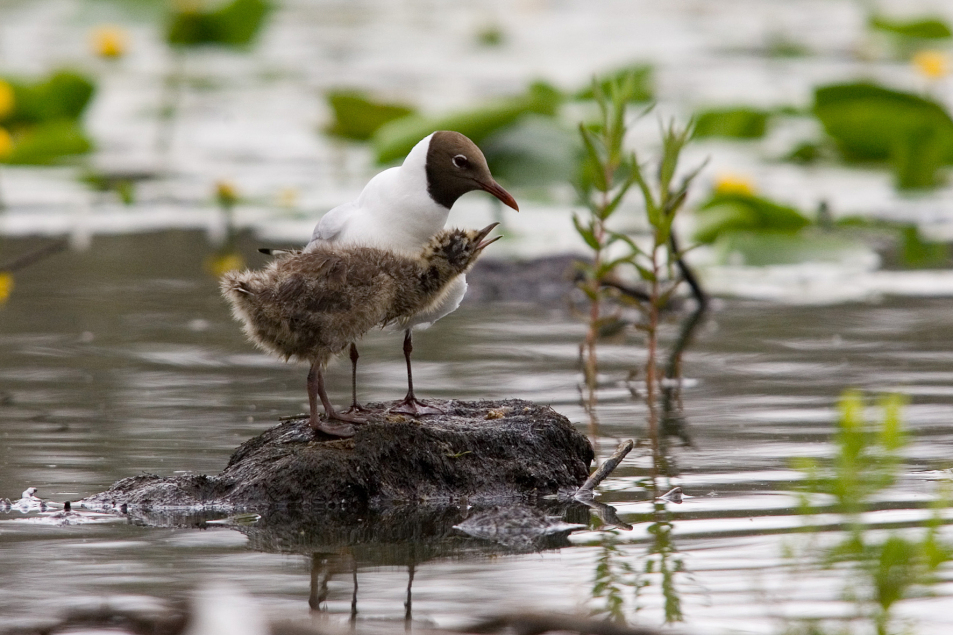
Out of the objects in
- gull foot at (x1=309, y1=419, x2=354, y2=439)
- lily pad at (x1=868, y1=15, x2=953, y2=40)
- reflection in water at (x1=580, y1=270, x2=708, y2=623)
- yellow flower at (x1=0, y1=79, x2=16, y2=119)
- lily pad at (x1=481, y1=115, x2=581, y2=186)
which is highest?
lily pad at (x1=868, y1=15, x2=953, y2=40)

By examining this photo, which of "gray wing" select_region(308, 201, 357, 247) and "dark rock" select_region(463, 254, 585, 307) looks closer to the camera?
"gray wing" select_region(308, 201, 357, 247)

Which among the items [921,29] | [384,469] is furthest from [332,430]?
[921,29]

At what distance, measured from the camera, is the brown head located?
5.00 meters

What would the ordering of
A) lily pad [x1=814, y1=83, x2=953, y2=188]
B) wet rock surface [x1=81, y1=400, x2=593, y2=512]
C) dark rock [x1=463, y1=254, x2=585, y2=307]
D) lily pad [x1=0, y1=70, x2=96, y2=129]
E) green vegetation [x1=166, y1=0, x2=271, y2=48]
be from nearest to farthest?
wet rock surface [x1=81, y1=400, x2=593, y2=512] → dark rock [x1=463, y1=254, x2=585, y2=307] → lily pad [x1=814, y1=83, x2=953, y2=188] → lily pad [x1=0, y1=70, x2=96, y2=129] → green vegetation [x1=166, y1=0, x2=271, y2=48]

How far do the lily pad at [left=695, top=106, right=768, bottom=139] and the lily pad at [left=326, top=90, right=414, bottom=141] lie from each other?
2.61 meters

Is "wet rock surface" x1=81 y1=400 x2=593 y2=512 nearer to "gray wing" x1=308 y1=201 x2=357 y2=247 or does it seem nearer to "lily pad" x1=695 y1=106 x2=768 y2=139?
"gray wing" x1=308 y1=201 x2=357 y2=247

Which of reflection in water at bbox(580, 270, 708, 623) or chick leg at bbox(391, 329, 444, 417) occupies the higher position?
chick leg at bbox(391, 329, 444, 417)

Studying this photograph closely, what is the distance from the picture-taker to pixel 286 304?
4480 millimetres

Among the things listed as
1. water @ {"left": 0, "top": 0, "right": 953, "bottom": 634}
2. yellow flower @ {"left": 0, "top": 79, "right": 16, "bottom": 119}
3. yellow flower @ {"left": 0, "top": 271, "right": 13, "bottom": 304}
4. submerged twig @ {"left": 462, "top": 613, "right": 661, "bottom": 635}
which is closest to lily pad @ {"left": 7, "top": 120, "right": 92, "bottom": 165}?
water @ {"left": 0, "top": 0, "right": 953, "bottom": 634}

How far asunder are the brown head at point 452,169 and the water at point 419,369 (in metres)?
1.06

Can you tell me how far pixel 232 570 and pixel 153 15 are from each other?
13.7 meters

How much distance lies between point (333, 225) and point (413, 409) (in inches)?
28.8

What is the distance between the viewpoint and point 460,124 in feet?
33.9

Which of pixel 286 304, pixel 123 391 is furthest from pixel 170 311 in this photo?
pixel 286 304
